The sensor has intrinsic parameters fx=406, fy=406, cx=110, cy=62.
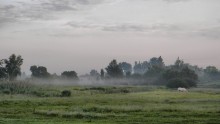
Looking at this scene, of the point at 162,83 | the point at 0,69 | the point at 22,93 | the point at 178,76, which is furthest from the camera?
the point at 162,83

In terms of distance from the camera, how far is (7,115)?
53281mm

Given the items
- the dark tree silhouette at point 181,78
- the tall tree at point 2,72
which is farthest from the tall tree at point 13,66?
the dark tree silhouette at point 181,78

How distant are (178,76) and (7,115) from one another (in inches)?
4970

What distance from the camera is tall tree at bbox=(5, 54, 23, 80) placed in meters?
156

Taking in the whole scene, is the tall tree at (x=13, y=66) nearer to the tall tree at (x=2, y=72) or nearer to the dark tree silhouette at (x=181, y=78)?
the tall tree at (x=2, y=72)

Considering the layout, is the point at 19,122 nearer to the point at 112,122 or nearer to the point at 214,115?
the point at 112,122

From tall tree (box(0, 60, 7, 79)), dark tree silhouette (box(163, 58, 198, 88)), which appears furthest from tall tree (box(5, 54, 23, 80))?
dark tree silhouette (box(163, 58, 198, 88))

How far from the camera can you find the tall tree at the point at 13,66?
512 ft

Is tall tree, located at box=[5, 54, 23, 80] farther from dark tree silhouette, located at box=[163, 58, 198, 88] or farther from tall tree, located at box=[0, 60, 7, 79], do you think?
dark tree silhouette, located at box=[163, 58, 198, 88]

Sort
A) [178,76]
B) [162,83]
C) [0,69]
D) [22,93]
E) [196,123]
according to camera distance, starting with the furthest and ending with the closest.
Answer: [162,83] < [178,76] < [0,69] < [22,93] < [196,123]

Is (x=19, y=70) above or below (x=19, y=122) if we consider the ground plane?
above

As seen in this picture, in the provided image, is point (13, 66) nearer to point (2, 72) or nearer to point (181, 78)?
point (2, 72)

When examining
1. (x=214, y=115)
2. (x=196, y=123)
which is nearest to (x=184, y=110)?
(x=214, y=115)

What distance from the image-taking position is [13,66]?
156 meters
